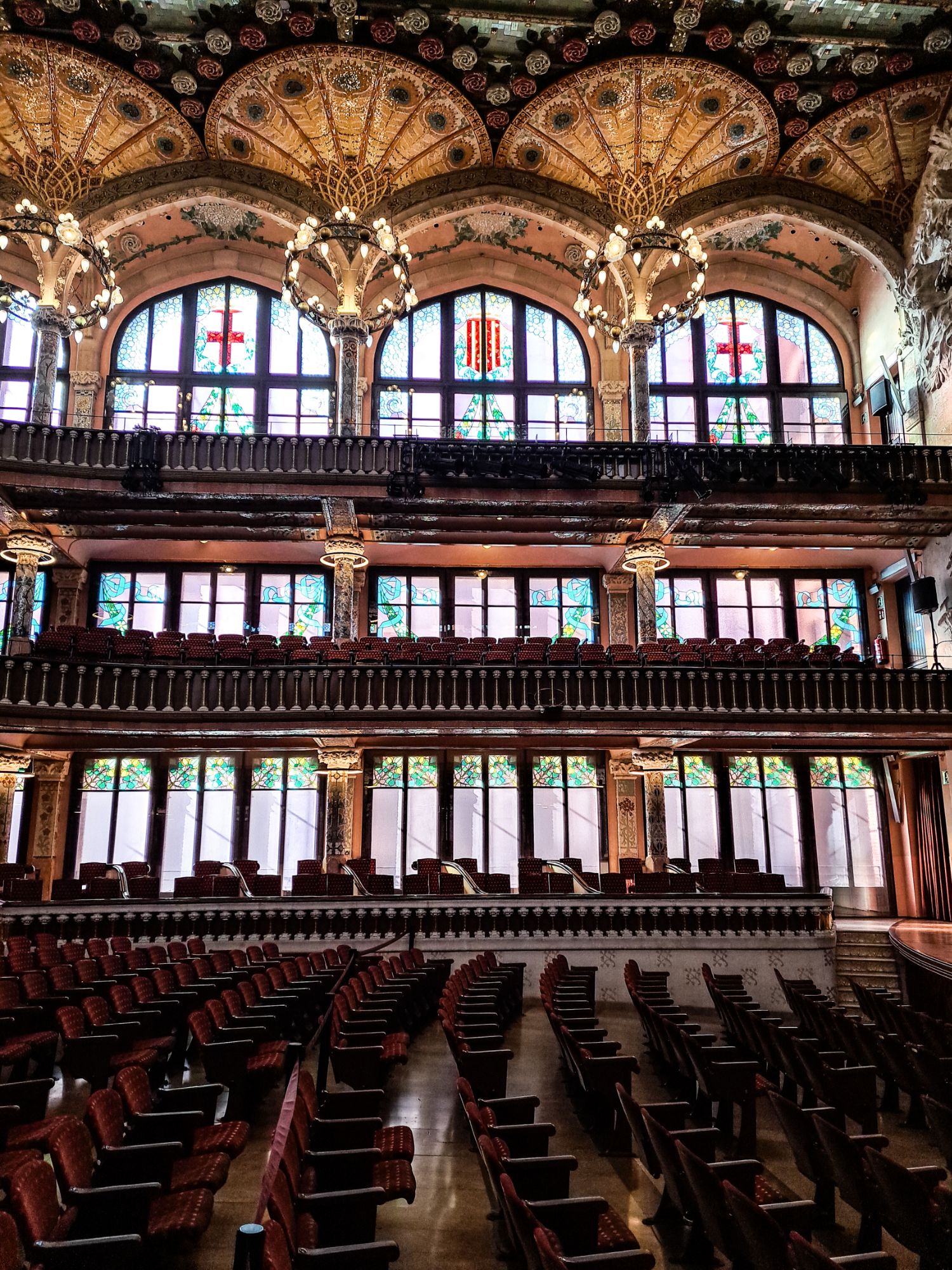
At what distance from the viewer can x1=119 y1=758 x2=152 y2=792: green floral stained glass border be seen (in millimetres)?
18641

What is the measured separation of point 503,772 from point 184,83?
13712 millimetres

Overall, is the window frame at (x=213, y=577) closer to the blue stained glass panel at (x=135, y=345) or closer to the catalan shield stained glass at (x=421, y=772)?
the catalan shield stained glass at (x=421, y=772)

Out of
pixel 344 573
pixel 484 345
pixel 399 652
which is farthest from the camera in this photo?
pixel 484 345

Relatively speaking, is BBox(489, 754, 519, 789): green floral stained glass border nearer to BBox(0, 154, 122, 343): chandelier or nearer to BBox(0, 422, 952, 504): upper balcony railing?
BBox(0, 422, 952, 504): upper balcony railing

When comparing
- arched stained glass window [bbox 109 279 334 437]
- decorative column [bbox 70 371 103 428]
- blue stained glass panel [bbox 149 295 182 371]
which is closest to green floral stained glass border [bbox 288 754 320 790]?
arched stained glass window [bbox 109 279 334 437]

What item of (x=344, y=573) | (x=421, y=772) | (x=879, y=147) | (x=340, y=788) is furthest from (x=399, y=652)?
(x=879, y=147)

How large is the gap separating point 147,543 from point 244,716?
6225 mm

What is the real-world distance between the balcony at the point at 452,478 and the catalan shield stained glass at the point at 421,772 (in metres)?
4.78

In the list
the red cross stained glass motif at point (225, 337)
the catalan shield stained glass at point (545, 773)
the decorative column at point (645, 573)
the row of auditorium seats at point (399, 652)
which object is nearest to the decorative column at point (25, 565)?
the row of auditorium seats at point (399, 652)

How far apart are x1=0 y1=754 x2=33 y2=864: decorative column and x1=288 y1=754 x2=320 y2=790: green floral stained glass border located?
187 inches

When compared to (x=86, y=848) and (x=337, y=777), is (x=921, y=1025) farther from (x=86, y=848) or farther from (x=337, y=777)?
(x=86, y=848)

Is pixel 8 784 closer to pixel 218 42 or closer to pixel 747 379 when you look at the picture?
pixel 218 42

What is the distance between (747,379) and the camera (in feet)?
69.0

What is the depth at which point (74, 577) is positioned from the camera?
62.6 ft
